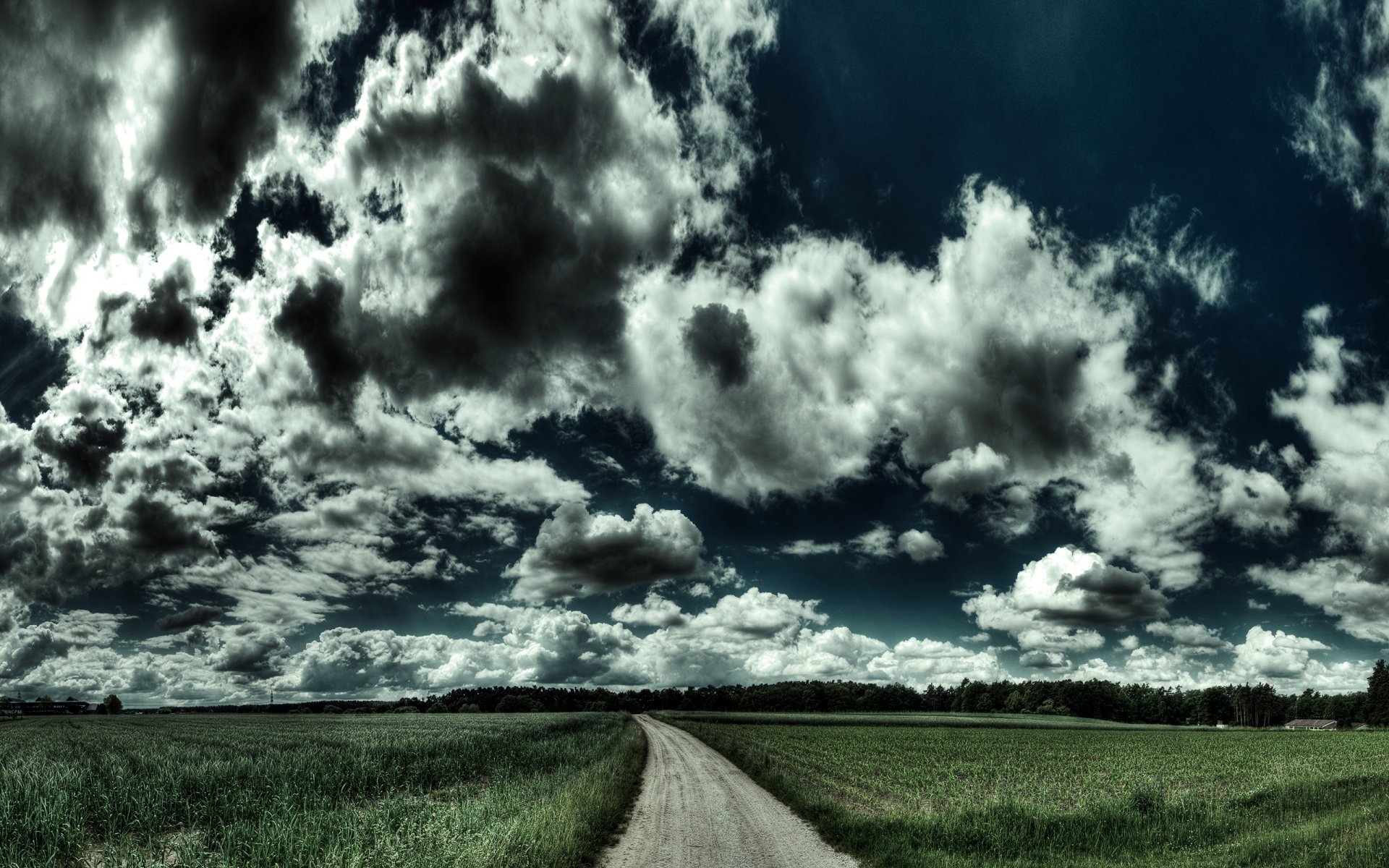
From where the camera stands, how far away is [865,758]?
133 feet

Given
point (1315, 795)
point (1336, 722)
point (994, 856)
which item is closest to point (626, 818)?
point (994, 856)

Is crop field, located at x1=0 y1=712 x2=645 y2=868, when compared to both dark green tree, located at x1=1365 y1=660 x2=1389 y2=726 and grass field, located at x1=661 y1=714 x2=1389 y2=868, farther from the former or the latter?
dark green tree, located at x1=1365 y1=660 x2=1389 y2=726

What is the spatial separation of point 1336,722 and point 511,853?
246 meters

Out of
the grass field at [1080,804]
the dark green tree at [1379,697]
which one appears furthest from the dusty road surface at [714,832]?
the dark green tree at [1379,697]

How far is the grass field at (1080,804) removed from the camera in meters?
13.9

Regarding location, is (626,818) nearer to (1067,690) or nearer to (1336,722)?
(1067,690)

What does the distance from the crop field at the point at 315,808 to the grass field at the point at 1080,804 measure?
7.32m

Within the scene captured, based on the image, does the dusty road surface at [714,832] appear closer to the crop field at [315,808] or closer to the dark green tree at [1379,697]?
the crop field at [315,808]

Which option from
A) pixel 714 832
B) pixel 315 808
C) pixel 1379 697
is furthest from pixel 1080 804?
pixel 1379 697

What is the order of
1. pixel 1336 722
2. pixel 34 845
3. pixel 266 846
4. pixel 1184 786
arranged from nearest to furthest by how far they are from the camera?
pixel 266 846, pixel 34 845, pixel 1184 786, pixel 1336 722

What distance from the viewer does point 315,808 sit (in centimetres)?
1797

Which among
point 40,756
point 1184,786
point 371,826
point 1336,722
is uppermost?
point 371,826

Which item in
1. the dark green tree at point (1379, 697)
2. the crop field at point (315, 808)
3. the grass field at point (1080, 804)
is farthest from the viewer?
the dark green tree at point (1379, 697)

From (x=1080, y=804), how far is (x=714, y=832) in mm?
13998
